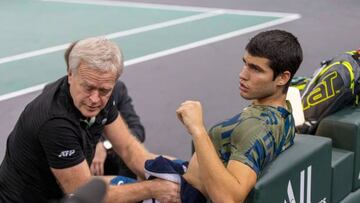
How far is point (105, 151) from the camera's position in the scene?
385 cm

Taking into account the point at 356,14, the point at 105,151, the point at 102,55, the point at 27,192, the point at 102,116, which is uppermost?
the point at 102,55

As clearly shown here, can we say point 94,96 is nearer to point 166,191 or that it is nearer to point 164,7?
point 166,191

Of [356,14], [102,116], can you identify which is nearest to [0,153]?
[102,116]

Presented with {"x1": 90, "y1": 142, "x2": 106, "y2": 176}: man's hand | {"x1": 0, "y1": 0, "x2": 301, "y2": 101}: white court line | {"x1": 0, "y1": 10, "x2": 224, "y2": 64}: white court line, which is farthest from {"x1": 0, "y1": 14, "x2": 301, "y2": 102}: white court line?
{"x1": 90, "y1": 142, "x2": 106, "y2": 176}: man's hand

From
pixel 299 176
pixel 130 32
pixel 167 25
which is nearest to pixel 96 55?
pixel 299 176

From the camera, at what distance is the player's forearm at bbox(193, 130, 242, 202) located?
2562 millimetres

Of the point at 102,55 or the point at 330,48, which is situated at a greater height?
the point at 102,55

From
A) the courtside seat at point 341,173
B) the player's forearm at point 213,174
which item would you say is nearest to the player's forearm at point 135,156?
the player's forearm at point 213,174

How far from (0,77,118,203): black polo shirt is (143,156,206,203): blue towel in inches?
12.2

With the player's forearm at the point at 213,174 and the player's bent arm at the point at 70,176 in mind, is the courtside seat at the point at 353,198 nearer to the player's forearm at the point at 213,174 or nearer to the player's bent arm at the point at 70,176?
the player's forearm at the point at 213,174

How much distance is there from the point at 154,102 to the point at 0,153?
1.88 meters

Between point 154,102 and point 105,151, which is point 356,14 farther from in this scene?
point 105,151

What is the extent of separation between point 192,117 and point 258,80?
35cm

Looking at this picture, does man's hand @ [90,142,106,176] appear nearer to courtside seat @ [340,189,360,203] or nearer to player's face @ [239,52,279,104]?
player's face @ [239,52,279,104]
